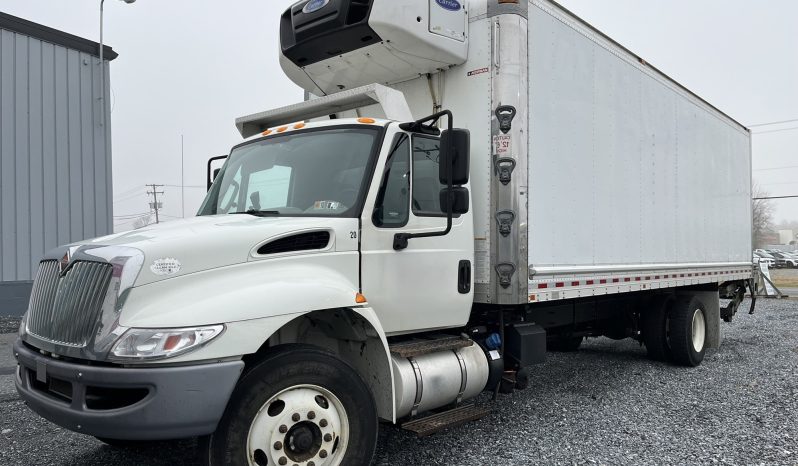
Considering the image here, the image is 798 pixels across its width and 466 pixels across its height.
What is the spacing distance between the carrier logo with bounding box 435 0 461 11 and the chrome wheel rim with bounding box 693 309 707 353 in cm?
571

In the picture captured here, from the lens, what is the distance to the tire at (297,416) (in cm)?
315

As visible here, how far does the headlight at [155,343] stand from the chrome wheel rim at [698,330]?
24.0ft

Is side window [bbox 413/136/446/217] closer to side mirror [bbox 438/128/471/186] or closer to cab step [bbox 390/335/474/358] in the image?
side mirror [bbox 438/128/471/186]

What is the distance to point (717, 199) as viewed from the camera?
8.98 m

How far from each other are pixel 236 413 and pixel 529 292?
8.84 feet

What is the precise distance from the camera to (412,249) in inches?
170

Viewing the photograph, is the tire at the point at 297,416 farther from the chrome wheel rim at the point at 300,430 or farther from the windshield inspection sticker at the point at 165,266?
the windshield inspection sticker at the point at 165,266

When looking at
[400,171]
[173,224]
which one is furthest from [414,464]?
[173,224]

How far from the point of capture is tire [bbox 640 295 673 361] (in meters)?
8.12

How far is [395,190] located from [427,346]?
3.96 ft

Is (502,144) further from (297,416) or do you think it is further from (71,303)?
(71,303)

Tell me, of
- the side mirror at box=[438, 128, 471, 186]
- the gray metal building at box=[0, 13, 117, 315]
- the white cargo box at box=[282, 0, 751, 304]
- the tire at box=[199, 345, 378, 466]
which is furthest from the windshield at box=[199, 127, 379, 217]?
the gray metal building at box=[0, 13, 117, 315]

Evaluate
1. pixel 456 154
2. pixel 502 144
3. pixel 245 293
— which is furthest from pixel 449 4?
pixel 245 293

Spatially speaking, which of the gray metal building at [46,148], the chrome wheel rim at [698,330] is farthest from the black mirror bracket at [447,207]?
the gray metal building at [46,148]
